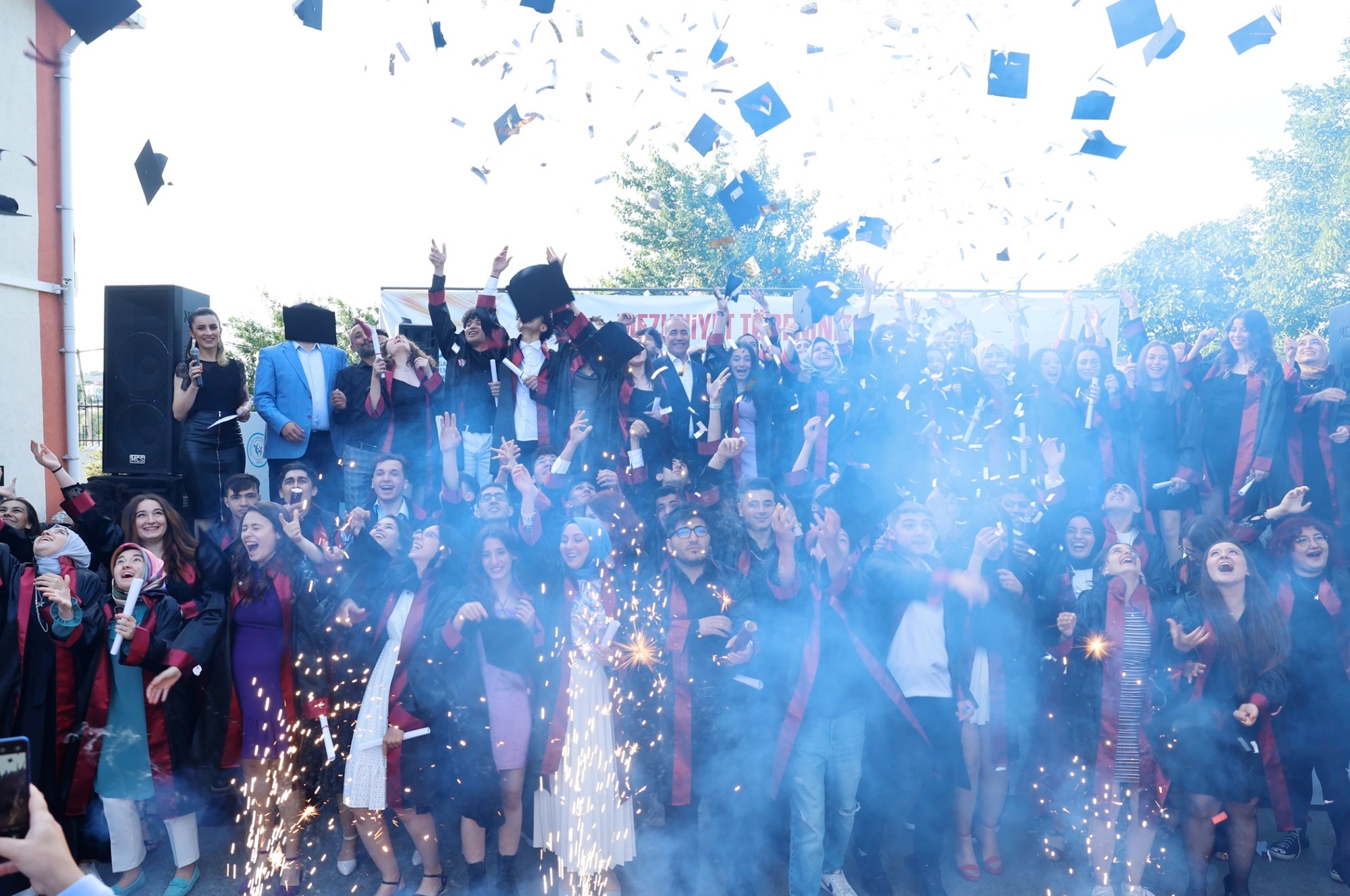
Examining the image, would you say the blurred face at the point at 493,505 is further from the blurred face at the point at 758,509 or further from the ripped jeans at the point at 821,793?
the ripped jeans at the point at 821,793

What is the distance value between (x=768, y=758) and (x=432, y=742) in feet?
4.62

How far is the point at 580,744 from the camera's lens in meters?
3.53

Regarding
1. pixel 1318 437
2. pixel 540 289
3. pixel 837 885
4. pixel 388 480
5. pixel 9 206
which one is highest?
pixel 9 206

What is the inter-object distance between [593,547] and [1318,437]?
4393 millimetres

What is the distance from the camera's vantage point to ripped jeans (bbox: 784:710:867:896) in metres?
3.39

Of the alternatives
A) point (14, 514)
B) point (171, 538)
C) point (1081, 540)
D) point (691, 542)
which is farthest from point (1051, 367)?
point (14, 514)

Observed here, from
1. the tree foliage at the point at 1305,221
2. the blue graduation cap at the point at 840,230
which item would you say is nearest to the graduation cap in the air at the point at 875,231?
the blue graduation cap at the point at 840,230

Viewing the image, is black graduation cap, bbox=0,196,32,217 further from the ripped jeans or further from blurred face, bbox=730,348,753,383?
the ripped jeans

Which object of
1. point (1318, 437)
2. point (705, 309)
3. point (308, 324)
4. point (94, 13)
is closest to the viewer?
point (94, 13)

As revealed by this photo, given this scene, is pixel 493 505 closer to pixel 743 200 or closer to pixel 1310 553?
pixel 743 200

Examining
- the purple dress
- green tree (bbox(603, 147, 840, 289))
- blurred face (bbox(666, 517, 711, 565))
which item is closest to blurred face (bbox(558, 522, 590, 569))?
blurred face (bbox(666, 517, 711, 565))

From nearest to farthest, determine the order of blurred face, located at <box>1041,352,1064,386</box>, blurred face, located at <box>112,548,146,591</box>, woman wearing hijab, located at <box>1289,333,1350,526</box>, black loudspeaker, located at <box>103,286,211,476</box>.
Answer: blurred face, located at <box>112,548,146,591</box> < woman wearing hijab, located at <box>1289,333,1350,526</box> < blurred face, located at <box>1041,352,1064,386</box> < black loudspeaker, located at <box>103,286,211,476</box>

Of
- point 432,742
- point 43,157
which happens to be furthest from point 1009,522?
point 43,157

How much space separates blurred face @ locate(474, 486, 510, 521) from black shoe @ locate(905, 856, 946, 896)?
2.33m
